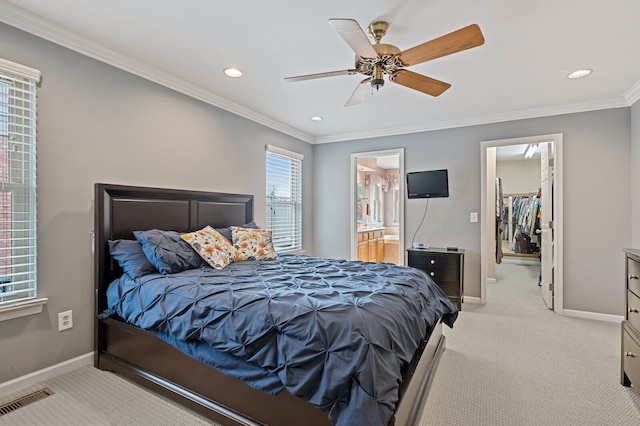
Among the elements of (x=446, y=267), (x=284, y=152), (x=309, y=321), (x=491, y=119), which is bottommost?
(x=446, y=267)

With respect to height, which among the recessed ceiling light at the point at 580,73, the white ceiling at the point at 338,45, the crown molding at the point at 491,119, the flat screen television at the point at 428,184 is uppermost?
the white ceiling at the point at 338,45

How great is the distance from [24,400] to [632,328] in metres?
3.93

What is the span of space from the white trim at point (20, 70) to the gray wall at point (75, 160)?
0.06m

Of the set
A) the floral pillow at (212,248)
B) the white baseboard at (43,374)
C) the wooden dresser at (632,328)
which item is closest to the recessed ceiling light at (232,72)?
the floral pillow at (212,248)

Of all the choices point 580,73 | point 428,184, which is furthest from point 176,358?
point 580,73

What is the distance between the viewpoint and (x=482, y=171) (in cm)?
429

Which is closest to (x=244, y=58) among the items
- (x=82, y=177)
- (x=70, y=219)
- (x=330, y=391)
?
(x=82, y=177)

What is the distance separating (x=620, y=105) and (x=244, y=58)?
406 cm

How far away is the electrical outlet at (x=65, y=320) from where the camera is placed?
2.38m

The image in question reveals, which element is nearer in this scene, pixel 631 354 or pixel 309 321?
pixel 309 321

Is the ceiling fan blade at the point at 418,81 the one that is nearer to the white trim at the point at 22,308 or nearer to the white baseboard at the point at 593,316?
the white trim at the point at 22,308

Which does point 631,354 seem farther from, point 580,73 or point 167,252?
point 167,252

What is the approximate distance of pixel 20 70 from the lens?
7.08 feet

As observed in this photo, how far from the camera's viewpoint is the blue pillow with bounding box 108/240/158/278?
241 centimetres
